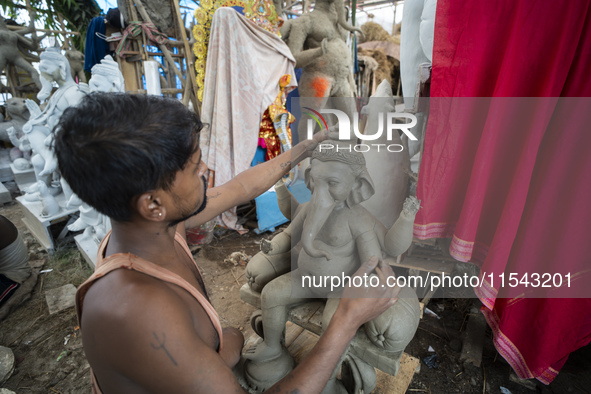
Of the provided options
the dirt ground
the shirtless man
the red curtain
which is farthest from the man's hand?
the dirt ground

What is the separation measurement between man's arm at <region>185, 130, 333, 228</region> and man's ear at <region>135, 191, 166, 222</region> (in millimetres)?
638

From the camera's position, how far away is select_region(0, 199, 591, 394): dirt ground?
6.46 feet

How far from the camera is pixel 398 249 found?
1352 mm

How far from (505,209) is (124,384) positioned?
172 cm

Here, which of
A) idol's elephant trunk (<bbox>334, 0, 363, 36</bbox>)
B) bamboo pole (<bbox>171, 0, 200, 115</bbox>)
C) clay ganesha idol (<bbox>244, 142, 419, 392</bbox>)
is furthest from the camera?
idol's elephant trunk (<bbox>334, 0, 363, 36</bbox>)

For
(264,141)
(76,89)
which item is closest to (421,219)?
(264,141)

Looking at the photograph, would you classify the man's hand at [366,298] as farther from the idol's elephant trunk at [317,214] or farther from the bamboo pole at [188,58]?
the bamboo pole at [188,58]

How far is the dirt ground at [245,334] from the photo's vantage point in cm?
197

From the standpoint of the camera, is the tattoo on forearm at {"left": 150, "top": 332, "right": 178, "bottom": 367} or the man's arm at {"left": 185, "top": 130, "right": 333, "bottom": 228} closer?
the tattoo on forearm at {"left": 150, "top": 332, "right": 178, "bottom": 367}

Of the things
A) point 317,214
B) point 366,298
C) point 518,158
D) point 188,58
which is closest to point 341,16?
point 188,58

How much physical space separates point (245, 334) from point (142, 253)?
5.37 ft

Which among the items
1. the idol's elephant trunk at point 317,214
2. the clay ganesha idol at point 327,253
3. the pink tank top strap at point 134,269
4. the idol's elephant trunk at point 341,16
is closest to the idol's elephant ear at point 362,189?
the clay ganesha idol at point 327,253

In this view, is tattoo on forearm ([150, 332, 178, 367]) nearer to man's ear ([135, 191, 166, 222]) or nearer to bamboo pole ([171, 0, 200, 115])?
man's ear ([135, 191, 166, 222])

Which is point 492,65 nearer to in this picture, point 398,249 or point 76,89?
point 398,249
